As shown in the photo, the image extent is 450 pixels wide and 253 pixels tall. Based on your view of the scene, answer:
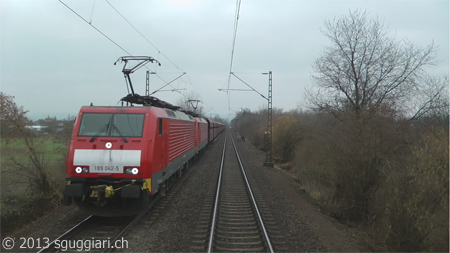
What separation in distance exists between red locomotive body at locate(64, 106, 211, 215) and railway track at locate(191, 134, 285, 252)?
171 centimetres

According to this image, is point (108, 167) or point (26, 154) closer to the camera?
point (108, 167)

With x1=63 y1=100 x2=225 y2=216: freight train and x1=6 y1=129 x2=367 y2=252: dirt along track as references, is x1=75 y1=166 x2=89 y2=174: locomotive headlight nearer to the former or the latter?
x1=63 y1=100 x2=225 y2=216: freight train

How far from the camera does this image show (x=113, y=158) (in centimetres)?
695

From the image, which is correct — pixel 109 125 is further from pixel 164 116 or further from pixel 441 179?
pixel 441 179

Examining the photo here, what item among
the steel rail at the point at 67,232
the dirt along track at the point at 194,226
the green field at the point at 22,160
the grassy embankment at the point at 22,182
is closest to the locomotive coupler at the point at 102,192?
the steel rail at the point at 67,232

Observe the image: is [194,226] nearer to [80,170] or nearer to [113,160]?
[113,160]

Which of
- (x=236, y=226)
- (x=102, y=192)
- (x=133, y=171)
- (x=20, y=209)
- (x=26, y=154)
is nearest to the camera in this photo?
(x=102, y=192)

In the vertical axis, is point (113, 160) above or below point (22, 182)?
above

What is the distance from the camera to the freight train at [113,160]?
269 inches

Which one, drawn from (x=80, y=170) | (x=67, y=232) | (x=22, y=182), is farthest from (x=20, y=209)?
(x=67, y=232)

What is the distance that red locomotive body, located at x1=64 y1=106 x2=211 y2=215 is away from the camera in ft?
22.4

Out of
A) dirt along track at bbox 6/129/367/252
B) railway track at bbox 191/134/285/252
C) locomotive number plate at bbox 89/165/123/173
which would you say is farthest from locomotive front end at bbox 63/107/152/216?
railway track at bbox 191/134/285/252

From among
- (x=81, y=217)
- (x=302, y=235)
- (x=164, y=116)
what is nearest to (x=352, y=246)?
(x=302, y=235)

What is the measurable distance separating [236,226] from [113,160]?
338 cm
